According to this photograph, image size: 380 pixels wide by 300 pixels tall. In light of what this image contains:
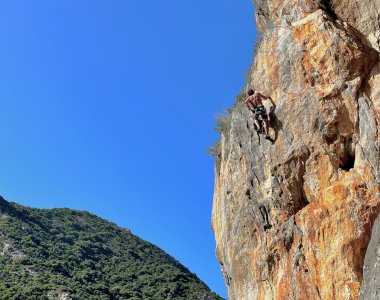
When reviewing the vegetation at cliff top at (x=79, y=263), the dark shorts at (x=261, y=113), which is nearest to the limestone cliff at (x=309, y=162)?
the dark shorts at (x=261, y=113)

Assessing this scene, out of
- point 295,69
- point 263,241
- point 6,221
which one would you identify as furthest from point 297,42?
point 6,221

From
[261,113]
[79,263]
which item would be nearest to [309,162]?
[261,113]

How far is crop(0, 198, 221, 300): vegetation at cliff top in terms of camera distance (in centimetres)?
5306

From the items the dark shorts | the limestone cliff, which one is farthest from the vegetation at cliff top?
the dark shorts

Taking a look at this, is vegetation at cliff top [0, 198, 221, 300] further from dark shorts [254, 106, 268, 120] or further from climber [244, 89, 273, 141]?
dark shorts [254, 106, 268, 120]

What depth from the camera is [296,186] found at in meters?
16.3

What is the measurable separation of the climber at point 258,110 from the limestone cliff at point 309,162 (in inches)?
13.2

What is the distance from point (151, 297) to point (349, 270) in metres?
47.6

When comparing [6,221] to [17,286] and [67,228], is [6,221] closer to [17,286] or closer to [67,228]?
[67,228]

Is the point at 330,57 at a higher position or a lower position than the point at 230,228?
higher

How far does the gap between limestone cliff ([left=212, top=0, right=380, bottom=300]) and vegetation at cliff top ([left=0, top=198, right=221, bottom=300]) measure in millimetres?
35907

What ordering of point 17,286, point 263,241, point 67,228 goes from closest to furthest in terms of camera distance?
point 263,241, point 17,286, point 67,228

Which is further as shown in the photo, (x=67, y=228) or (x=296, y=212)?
(x=67, y=228)

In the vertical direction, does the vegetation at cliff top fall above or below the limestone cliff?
above
